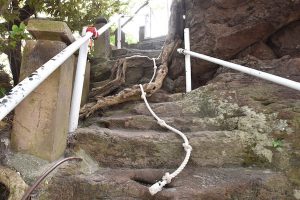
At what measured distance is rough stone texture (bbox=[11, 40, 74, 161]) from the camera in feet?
6.94

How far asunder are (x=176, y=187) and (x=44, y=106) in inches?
44.4

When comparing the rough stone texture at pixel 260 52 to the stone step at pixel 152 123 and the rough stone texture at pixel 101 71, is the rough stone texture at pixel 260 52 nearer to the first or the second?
the stone step at pixel 152 123

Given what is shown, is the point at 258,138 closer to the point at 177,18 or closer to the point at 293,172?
the point at 293,172

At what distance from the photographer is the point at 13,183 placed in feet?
6.10

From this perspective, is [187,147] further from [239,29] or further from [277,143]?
[239,29]

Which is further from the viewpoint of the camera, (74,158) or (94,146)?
(94,146)

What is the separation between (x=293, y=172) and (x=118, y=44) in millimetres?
5212

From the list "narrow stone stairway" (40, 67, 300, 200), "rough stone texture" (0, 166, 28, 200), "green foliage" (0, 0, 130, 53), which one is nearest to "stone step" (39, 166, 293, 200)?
Answer: "narrow stone stairway" (40, 67, 300, 200)

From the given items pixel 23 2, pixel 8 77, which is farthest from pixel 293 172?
pixel 23 2

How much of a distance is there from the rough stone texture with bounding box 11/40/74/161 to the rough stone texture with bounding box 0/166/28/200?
219 mm

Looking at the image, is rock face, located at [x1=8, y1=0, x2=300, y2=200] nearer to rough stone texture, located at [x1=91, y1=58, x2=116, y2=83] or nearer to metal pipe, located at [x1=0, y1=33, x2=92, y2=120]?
metal pipe, located at [x1=0, y1=33, x2=92, y2=120]

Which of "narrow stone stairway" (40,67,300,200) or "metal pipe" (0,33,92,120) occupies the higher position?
"metal pipe" (0,33,92,120)

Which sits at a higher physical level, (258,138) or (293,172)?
(258,138)

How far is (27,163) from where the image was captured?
2043mm
